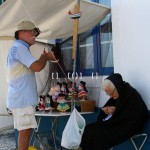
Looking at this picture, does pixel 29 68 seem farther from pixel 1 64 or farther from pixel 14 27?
pixel 1 64

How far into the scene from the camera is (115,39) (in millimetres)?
4102

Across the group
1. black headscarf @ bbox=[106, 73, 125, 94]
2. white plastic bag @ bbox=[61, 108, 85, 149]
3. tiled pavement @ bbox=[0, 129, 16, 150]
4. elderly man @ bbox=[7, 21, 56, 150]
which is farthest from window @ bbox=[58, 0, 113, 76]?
tiled pavement @ bbox=[0, 129, 16, 150]

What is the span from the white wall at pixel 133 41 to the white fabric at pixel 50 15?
0.27 m

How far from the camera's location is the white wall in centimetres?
353

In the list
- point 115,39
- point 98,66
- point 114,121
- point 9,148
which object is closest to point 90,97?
point 98,66

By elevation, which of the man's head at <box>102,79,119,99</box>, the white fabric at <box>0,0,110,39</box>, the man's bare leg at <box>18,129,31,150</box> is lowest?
the man's bare leg at <box>18,129,31,150</box>

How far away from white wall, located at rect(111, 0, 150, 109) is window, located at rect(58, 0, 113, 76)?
0.70ft

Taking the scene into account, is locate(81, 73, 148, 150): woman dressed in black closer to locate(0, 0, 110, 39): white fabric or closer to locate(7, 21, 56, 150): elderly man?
locate(7, 21, 56, 150): elderly man

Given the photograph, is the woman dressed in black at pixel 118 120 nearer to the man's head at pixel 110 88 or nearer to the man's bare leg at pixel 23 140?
the man's head at pixel 110 88

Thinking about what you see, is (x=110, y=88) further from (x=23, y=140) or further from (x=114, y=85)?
(x=23, y=140)

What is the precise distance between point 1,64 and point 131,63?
106 inches

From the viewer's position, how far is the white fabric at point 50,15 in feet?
12.0

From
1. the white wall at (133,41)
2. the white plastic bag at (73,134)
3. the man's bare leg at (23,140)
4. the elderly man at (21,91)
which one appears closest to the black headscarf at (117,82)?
the white wall at (133,41)

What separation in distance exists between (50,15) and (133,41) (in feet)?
3.38
